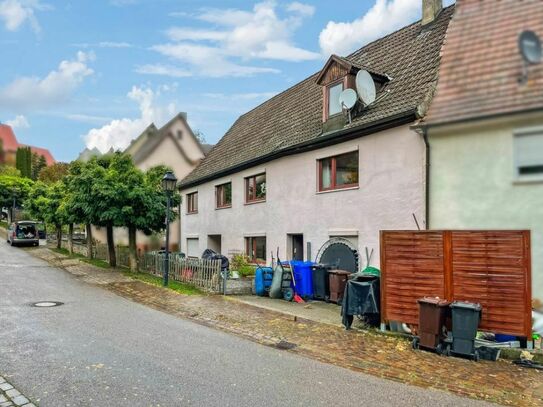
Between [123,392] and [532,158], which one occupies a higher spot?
[532,158]

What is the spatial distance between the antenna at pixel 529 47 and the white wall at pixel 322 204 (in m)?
6.49

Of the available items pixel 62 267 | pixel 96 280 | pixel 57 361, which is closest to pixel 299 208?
pixel 96 280

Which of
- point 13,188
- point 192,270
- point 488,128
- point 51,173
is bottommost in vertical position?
point 192,270

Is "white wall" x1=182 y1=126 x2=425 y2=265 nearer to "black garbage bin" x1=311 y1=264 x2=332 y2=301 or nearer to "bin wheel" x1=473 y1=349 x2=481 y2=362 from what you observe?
"black garbage bin" x1=311 y1=264 x2=332 y2=301

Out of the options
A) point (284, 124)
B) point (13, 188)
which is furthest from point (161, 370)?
point (13, 188)

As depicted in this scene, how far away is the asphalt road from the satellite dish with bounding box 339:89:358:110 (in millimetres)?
7503

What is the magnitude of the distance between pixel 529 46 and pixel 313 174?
561 inches

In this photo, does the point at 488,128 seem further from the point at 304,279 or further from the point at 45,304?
the point at 45,304

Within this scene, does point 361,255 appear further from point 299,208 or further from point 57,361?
point 57,361

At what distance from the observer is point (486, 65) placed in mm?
1197

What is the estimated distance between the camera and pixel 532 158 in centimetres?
103

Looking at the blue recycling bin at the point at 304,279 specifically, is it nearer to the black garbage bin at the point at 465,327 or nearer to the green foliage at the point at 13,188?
the black garbage bin at the point at 465,327

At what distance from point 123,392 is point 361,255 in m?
8.70

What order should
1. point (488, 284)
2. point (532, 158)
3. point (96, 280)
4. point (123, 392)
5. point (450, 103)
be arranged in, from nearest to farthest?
point (532, 158) < point (450, 103) < point (123, 392) < point (488, 284) < point (96, 280)
